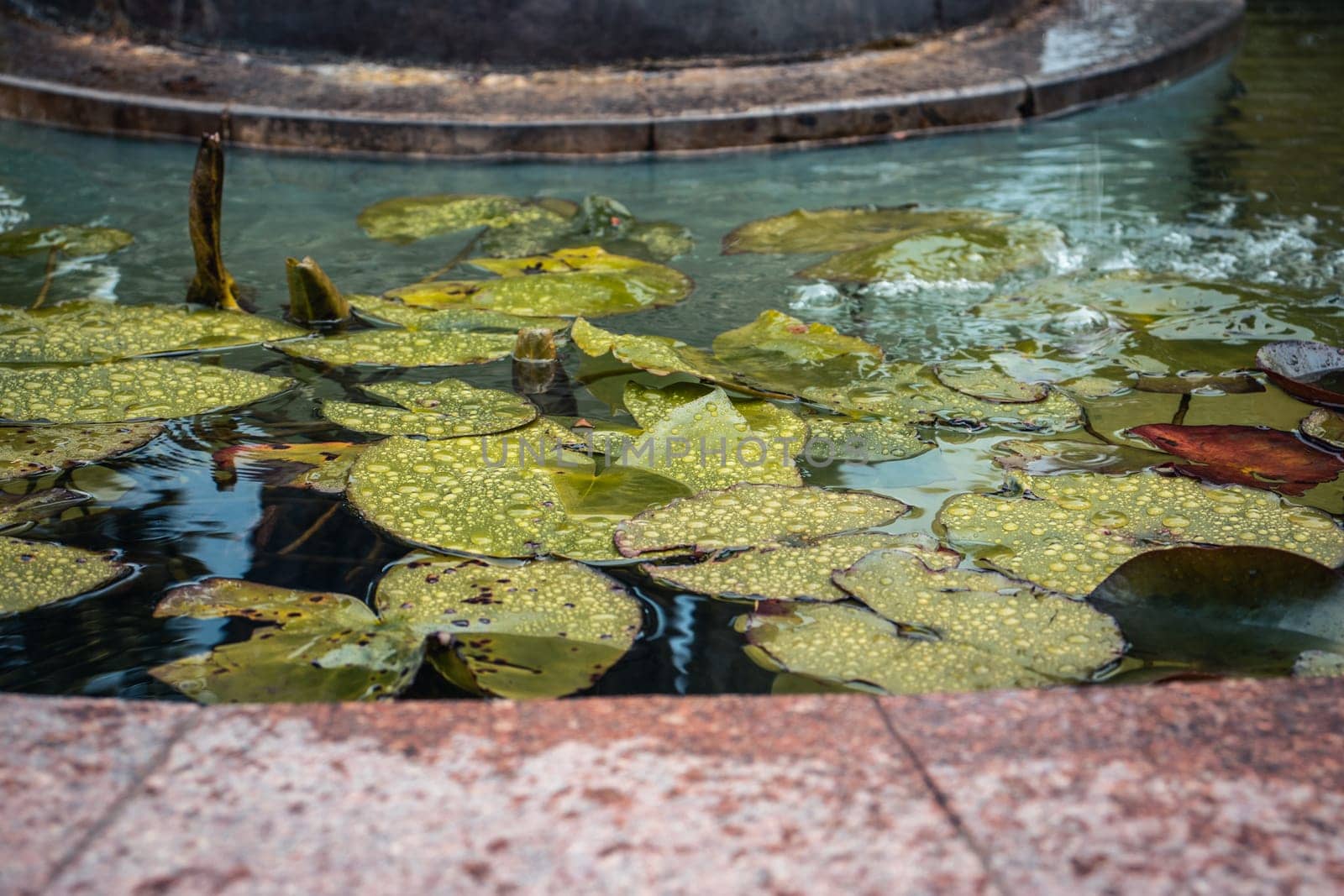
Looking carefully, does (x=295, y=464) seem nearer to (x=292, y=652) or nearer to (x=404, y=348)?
(x=404, y=348)

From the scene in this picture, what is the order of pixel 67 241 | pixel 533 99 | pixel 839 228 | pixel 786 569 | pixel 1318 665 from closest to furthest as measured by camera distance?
pixel 1318 665, pixel 786 569, pixel 67 241, pixel 839 228, pixel 533 99

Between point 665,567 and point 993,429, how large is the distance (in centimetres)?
68

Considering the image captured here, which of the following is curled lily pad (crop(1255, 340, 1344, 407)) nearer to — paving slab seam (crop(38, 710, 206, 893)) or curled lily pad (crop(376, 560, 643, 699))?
curled lily pad (crop(376, 560, 643, 699))

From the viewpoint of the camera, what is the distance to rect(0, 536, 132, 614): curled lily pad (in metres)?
1.35

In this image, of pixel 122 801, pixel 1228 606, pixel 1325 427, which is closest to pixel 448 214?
pixel 1325 427

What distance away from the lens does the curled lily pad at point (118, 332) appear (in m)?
2.03

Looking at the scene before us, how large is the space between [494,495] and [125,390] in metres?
0.73

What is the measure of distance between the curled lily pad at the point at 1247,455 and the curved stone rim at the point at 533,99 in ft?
8.27

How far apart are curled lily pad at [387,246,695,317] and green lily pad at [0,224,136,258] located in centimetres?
87

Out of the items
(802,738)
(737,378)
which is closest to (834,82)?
(737,378)

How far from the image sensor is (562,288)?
2412 mm

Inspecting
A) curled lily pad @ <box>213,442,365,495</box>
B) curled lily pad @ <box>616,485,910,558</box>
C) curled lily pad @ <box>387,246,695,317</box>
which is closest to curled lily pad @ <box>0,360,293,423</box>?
curled lily pad @ <box>213,442,365,495</box>

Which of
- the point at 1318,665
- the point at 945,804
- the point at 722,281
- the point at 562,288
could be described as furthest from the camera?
the point at 722,281

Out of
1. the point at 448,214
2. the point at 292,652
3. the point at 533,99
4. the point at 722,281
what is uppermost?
the point at 533,99
